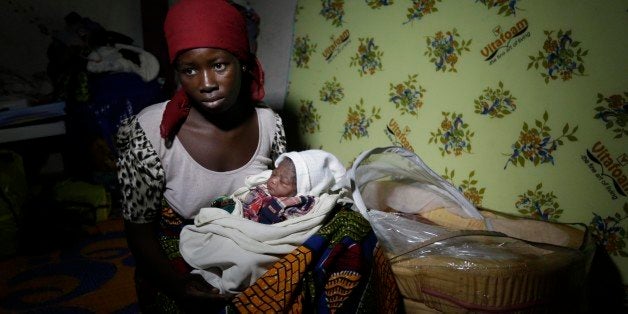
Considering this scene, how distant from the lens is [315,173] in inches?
47.8

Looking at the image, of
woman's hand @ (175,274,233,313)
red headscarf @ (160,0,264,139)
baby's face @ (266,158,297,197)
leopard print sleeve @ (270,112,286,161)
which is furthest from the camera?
leopard print sleeve @ (270,112,286,161)

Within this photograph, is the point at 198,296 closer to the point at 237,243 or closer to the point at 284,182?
the point at 237,243

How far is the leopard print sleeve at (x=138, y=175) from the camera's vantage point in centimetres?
109

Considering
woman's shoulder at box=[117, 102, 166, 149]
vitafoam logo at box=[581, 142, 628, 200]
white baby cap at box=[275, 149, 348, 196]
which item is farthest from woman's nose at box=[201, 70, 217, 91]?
vitafoam logo at box=[581, 142, 628, 200]

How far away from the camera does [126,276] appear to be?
1.83 meters

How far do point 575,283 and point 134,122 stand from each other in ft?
4.61

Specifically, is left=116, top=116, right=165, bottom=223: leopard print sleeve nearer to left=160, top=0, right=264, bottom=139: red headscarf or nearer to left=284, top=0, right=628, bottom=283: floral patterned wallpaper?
left=160, top=0, right=264, bottom=139: red headscarf

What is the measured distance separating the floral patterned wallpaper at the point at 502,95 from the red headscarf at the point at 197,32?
2.55ft

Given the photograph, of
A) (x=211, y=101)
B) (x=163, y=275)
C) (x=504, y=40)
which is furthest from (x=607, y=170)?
(x=163, y=275)

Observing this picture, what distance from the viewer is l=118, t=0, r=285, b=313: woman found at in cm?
108

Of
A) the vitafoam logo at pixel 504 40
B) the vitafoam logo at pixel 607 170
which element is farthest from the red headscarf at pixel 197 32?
the vitafoam logo at pixel 607 170

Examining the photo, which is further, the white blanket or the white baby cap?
the white baby cap

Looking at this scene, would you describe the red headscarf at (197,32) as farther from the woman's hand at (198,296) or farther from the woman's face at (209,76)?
the woman's hand at (198,296)

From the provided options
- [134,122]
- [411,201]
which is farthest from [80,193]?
[411,201]
